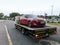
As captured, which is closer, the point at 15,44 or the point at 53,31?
the point at 15,44

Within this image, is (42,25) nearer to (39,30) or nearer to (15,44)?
(39,30)

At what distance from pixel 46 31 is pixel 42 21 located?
1963 mm

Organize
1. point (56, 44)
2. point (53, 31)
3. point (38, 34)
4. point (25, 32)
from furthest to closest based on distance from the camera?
point (25, 32), point (53, 31), point (38, 34), point (56, 44)

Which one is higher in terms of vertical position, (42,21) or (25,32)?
(42,21)

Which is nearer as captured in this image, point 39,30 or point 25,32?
point 39,30

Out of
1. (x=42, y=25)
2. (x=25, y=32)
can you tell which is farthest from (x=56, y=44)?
(x=25, y=32)

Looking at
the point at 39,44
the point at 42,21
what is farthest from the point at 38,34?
the point at 42,21

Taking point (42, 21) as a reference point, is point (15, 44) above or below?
below

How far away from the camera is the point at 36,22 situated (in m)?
15.1

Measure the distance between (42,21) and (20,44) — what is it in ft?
15.2

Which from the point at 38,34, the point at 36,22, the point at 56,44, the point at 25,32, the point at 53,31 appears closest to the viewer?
the point at 56,44

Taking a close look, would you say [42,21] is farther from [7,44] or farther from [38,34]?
[7,44]

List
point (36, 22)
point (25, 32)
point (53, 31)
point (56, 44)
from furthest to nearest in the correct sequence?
1. point (25, 32)
2. point (36, 22)
3. point (53, 31)
4. point (56, 44)

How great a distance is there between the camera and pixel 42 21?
15156 millimetres
